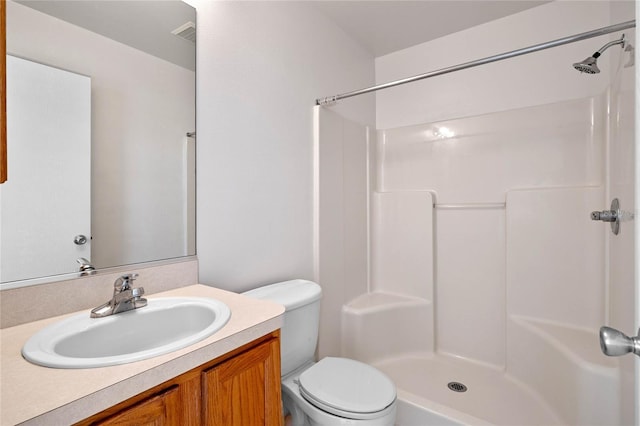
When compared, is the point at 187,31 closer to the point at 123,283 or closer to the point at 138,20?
the point at 138,20

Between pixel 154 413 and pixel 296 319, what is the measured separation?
76 cm

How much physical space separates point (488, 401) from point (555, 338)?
508mm

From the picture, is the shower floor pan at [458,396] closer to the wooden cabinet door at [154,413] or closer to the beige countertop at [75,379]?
the beige countertop at [75,379]

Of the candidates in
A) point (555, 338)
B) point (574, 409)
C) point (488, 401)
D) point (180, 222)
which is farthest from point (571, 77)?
point (180, 222)

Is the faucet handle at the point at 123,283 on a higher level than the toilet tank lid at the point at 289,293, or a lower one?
higher

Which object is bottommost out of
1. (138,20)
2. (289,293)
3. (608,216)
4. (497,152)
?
(289,293)

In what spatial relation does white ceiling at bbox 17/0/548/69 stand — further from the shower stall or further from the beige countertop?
the beige countertop

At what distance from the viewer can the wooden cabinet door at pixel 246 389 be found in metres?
0.75

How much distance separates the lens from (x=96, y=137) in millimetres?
1031

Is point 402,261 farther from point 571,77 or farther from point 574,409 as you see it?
point 571,77

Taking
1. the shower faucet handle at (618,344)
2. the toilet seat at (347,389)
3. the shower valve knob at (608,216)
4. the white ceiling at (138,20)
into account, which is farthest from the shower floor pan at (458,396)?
the white ceiling at (138,20)

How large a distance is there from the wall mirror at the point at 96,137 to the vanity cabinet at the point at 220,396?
559 millimetres

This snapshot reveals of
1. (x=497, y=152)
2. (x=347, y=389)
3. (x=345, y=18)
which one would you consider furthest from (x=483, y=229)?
(x=345, y=18)

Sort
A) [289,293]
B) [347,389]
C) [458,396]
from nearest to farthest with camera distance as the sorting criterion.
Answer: [347,389] < [289,293] < [458,396]
